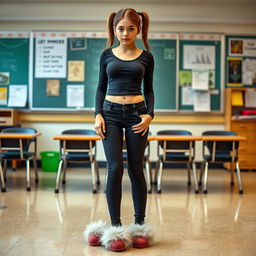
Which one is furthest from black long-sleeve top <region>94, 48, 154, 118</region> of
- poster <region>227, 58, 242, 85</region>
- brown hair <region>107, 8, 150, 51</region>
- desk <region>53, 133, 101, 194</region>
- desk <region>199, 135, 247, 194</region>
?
poster <region>227, 58, 242, 85</region>

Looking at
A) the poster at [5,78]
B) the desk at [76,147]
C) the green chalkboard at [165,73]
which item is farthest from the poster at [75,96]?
the desk at [76,147]

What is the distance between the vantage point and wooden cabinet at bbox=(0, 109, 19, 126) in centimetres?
660

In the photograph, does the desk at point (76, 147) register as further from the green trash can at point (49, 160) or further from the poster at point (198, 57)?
the poster at point (198, 57)

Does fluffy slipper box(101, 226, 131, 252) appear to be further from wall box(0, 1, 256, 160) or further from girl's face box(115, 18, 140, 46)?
wall box(0, 1, 256, 160)

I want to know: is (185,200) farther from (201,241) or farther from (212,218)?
(201,241)

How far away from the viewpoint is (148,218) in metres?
3.62

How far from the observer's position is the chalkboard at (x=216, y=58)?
6.90 meters

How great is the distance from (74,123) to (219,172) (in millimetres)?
2407

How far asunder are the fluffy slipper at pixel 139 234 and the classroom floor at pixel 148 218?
0.04 meters

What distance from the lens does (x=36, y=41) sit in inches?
271

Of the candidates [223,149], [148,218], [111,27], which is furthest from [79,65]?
[111,27]

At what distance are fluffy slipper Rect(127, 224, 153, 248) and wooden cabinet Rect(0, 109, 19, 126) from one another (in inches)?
170

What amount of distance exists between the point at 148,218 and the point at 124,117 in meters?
1.28

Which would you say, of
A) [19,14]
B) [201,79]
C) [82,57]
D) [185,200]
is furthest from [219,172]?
[19,14]
